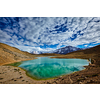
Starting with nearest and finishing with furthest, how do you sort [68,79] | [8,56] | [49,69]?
[68,79] < [49,69] < [8,56]

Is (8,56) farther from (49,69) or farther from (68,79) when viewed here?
(68,79)

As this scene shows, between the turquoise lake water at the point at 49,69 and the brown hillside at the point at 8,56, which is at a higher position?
the brown hillside at the point at 8,56

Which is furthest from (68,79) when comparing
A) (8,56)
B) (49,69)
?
(8,56)

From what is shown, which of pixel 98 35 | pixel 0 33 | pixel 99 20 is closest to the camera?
pixel 99 20

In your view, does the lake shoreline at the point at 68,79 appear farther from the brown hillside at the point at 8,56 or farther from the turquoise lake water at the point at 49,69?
the brown hillside at the point at 8,56

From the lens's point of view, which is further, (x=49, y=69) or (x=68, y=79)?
(x=49, y=69)

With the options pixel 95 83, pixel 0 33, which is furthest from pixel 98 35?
pixel 0 33

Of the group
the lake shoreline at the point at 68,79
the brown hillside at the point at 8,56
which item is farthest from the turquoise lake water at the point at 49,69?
the brown hillside at the point at 8,56

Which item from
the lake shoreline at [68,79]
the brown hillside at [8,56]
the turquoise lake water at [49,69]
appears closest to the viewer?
the lake shoreline at [68,79]

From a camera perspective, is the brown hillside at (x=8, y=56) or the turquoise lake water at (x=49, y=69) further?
the brown hillside at (x=8, y=56)

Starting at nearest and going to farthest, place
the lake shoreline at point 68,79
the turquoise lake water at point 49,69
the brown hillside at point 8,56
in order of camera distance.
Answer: the lake shoreline at point 68,79
the turquoise lake water at point 49,69
the brown hillside at point 8,56
